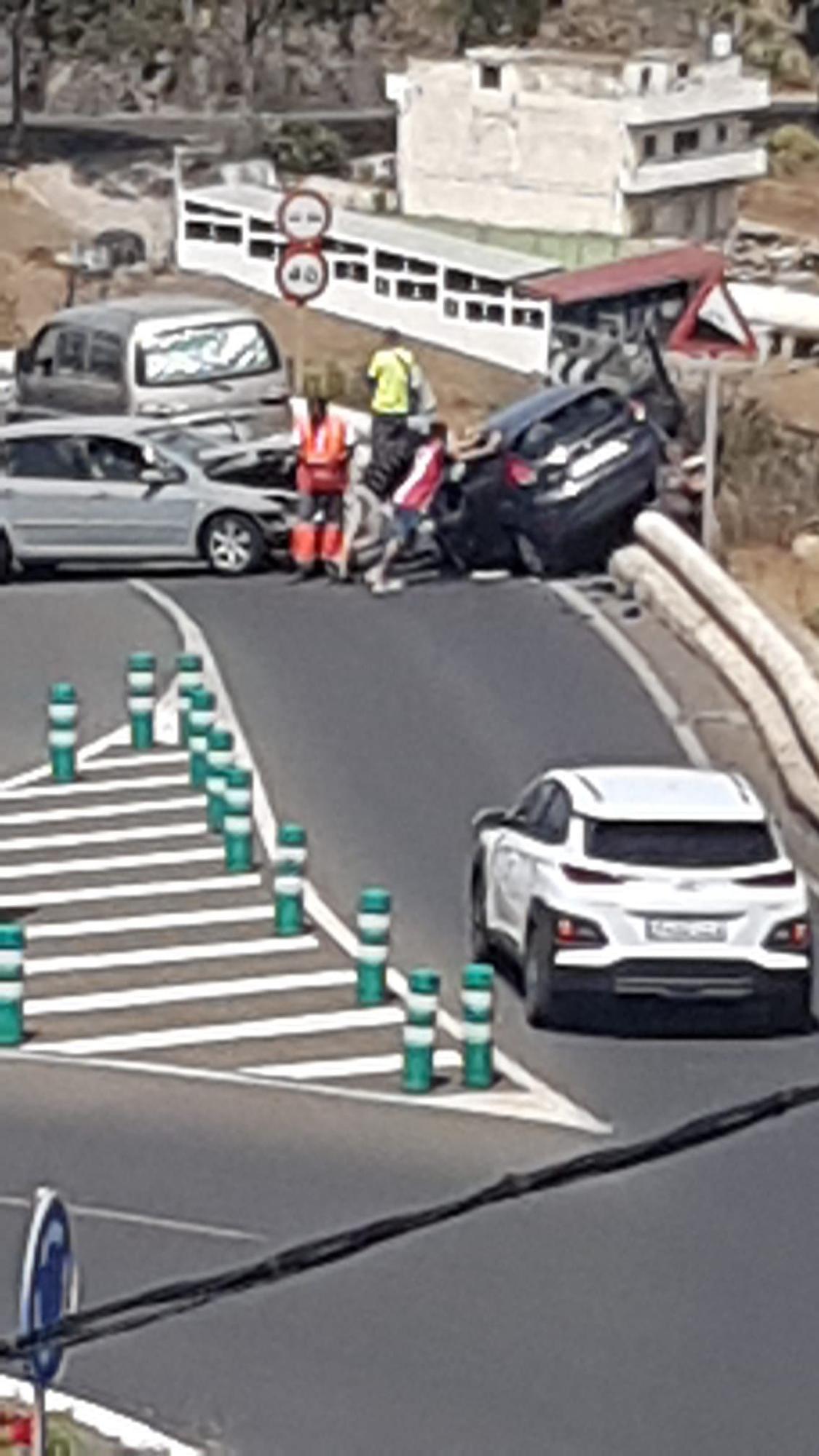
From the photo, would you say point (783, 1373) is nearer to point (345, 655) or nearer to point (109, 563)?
point (345, 655)

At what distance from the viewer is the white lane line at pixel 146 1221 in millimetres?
16859

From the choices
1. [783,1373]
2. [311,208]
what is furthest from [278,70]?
[783,1373]

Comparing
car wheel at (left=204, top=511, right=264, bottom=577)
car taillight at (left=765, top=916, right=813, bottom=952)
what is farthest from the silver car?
car taillight at (left=765, top=916, right=813, bottom=952)

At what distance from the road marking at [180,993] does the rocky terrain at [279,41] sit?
Result: 57204 mm

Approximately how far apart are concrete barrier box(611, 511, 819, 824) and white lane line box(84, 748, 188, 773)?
3637 millimetres

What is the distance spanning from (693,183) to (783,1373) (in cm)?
4405

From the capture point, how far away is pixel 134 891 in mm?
22766

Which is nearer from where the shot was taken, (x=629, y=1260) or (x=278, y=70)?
(x=629, y=1260)

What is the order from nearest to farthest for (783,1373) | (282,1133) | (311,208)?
(783,1373) < (282,1133) < (311,208)

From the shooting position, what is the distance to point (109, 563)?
31047mm

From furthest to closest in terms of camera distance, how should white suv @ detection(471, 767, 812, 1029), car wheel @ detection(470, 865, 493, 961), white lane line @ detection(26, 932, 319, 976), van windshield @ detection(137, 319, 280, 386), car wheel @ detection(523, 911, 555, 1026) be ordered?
van windshield @ detection(137, 319, 280, 386), white lane line @ detection(26, 932, 319, 976), car wheel @ detection(470, 865, 493, 961), car wheel @ detection(523, 911, 555, 1026), white suv @ detection(471, 767, 812, 1029)

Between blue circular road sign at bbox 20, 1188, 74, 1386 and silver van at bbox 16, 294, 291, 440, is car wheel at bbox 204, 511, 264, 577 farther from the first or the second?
blue circular road sign at bbox 20, 1188, 74, 1386

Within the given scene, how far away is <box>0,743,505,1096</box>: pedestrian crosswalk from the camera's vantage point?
19.8 m

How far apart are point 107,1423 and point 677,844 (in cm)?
621
